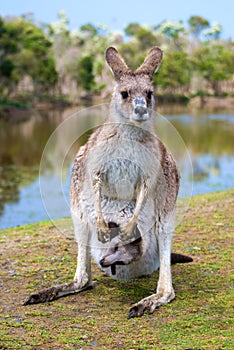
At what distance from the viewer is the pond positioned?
3766 millimetres

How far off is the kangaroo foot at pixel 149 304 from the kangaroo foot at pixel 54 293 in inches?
20.3

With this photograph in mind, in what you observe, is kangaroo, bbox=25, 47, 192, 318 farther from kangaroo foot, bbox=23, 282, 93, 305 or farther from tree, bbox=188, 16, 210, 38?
tree, bbox=188, 16, 210, 38

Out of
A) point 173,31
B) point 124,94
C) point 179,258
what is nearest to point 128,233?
point 124,94

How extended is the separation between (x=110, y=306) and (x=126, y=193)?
738 mm

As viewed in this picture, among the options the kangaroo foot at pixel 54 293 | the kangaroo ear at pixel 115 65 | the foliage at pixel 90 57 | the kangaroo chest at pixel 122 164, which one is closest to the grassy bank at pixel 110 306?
the kangaroo foot at pixel 54 293

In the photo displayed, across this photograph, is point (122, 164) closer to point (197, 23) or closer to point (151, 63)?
point (151, 63)

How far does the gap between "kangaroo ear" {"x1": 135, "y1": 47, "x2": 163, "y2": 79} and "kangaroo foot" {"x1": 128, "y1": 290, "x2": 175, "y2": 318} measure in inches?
53.3

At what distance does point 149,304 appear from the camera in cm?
363

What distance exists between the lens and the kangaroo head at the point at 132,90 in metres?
3.44

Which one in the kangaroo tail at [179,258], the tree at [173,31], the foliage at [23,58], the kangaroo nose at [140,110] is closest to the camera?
the kangaroo nose at [140,110]

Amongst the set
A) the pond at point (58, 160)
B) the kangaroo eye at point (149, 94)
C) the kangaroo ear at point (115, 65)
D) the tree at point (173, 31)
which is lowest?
the pond at point (58, 160)

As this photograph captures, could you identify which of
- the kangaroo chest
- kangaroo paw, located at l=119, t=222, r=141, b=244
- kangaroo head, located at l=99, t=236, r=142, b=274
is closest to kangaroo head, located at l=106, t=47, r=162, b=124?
the kangaroo chest

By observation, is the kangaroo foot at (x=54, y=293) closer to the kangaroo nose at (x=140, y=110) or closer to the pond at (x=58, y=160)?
the pond at (x=58, y=160)

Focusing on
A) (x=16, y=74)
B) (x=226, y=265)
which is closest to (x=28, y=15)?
(x=16, y=74)
